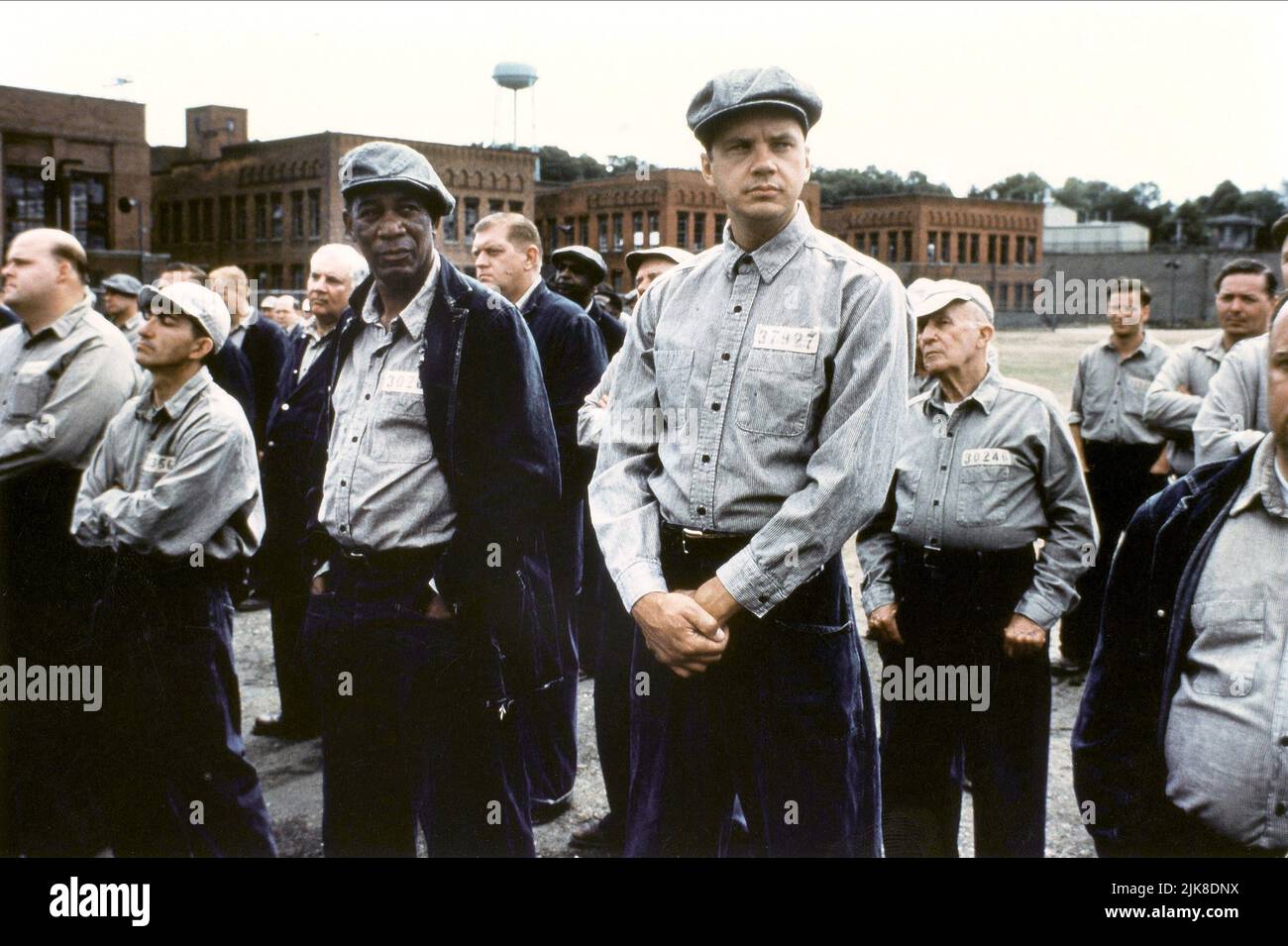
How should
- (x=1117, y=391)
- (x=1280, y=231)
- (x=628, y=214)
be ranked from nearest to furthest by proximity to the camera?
(x=1280, y=231) → (x=1117, y=391) → (x=628, y=214)

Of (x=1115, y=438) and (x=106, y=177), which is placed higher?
(x=106, y=177)

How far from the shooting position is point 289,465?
16.1 feet

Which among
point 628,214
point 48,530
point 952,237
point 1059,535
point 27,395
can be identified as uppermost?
point 952,237

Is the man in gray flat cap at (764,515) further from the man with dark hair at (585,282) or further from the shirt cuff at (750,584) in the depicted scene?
the man with dark hair at (585,282)

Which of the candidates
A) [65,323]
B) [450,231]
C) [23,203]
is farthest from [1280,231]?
[450,231]

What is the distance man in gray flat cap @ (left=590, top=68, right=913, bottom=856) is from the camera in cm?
228

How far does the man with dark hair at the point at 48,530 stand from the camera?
3.84 m

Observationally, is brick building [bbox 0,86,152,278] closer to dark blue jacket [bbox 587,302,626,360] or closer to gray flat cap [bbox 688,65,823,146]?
dark blue jacket [bbox 587,302,626,360]

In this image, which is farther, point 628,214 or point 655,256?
point 628,214

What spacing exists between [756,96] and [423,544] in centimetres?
143

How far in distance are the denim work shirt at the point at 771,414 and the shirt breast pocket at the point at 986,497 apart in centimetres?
108

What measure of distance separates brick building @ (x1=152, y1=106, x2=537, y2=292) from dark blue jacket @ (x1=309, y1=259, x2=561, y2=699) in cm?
3572

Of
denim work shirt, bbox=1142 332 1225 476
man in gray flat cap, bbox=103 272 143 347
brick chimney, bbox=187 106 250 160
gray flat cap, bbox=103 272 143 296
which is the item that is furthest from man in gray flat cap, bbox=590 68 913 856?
brick chimney, bbox=187 106 250 160

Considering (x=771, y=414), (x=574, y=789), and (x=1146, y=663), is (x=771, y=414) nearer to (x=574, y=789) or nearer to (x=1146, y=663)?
(x=1146, y=663)
